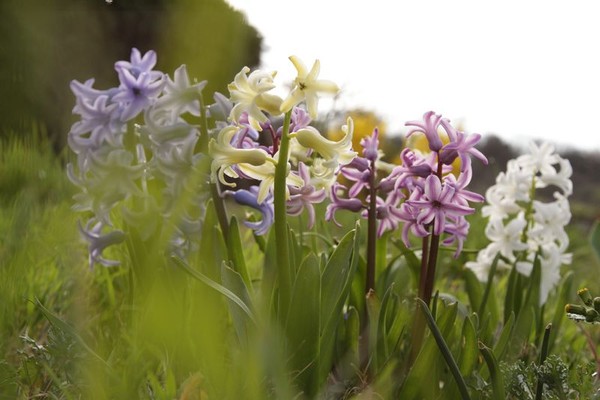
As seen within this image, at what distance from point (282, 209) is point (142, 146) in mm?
716

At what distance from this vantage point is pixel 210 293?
63.9 inches

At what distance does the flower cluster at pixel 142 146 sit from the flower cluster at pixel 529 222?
3.09 feet

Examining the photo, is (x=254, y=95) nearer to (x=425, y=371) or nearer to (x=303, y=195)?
(x=303, y=195)

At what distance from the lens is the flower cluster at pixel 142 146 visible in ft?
5.69

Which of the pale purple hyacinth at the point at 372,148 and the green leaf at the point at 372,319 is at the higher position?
the pale purple hyacinth at the point at 372,148

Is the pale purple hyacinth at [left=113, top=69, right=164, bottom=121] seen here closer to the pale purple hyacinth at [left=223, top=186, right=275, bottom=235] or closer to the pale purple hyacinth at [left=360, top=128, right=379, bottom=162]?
the pale purple hyacinth at [left=223, top=186, right=275, bottom=235]

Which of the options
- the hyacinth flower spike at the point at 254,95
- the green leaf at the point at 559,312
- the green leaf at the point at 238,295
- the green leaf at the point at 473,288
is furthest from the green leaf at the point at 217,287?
the green leaf at the point at 559,312

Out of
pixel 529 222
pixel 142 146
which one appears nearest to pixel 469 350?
pixel 529 222

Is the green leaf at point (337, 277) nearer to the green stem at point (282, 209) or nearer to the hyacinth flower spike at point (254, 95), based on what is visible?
the green stem at point (282, 209)

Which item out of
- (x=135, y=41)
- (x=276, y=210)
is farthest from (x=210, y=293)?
(x=135, y=41)

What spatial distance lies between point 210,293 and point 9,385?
47 cm

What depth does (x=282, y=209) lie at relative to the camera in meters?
1.31

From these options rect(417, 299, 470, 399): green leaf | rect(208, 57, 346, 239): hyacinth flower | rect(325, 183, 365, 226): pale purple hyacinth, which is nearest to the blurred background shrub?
rect(325, 183, 365, 226): pale purple hyacinth

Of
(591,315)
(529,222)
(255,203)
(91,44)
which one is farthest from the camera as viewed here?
(91,44)
